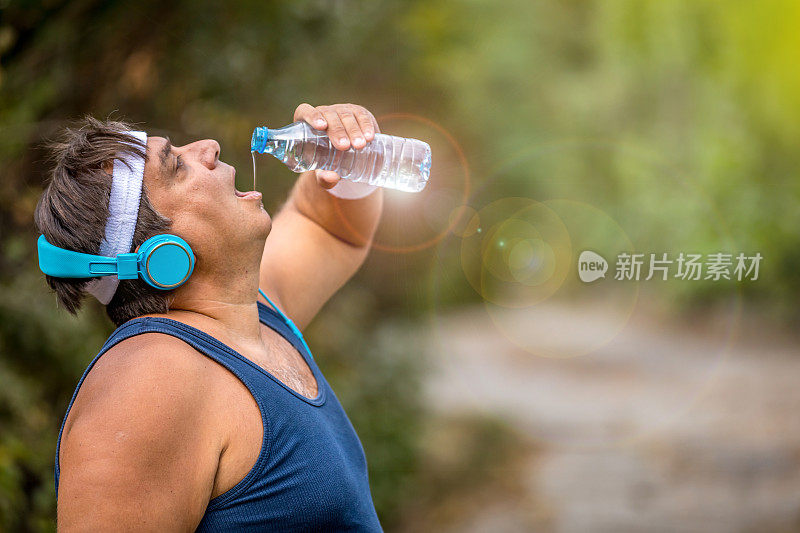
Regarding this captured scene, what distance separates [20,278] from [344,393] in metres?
2.37

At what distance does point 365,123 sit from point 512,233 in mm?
10479

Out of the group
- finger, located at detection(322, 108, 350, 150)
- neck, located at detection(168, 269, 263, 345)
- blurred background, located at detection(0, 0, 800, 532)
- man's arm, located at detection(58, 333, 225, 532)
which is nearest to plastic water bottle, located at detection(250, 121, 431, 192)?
finger, located at detection(322, 108, 350, 150)

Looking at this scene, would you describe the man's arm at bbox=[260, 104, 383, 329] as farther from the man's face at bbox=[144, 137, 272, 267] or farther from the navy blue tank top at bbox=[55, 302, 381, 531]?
the navy blue tank top at bbox=[55, 302, 381, 531]

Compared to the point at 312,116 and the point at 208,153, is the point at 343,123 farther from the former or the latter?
the point at 208,153

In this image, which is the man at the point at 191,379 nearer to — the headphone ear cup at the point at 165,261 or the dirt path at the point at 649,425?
the headphone ear cup at the point at 165,261

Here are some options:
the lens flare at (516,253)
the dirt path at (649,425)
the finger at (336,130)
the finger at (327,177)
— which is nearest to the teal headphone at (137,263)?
the finger at (336,130)

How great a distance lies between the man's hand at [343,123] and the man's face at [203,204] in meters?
0.24

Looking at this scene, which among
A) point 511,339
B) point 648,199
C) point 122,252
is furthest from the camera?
point 511,339

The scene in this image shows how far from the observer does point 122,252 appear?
1.51m

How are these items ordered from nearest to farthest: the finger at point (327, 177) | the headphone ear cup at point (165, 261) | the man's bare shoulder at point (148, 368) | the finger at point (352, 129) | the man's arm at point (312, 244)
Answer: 1. the man's bare shoulder at point (148, 368)
2. the headphone ear cup at point (165, 261)
3. the finger at point (352, 129)
4. the finger at point (327, 177)
5. the man's arm at point (312, 244)

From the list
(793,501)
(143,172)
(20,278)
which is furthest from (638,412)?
(143,172)

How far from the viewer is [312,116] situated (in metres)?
1.78

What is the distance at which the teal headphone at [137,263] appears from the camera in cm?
148

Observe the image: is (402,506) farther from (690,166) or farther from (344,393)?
(690,166)
